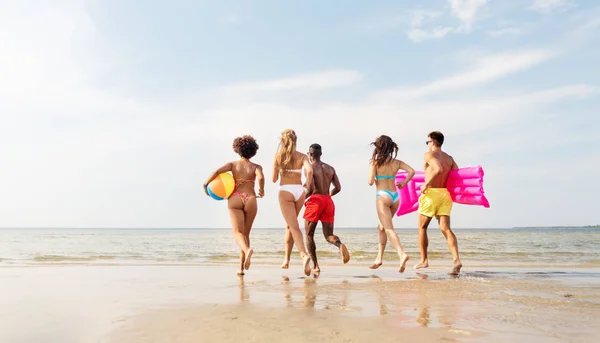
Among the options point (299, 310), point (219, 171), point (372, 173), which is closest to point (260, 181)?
point (219, 171)

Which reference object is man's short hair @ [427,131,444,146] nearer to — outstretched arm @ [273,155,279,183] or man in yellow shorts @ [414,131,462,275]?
man in yellow shorts @ [414,131,462,275]

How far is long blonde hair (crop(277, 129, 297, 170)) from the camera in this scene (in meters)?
7.54

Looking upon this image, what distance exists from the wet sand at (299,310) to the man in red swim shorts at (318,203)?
2.83 feet

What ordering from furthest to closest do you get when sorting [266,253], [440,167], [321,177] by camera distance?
[266,253] → [440,167] → [321,177]

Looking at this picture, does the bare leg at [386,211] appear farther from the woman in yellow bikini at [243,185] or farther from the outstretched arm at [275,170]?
the woman in yellow bikini at [243,185]

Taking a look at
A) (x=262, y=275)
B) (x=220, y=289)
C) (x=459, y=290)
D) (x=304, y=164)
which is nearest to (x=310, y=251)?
(x=262, y=275)

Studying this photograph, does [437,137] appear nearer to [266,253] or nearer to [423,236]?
[423,236]

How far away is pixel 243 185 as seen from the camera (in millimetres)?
7609

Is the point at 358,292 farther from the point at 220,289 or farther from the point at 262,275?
the point at 262,275

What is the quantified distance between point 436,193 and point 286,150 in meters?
2.81

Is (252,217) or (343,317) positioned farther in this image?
(252,217)

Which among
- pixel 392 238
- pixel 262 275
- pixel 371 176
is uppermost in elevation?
pixel 371 176

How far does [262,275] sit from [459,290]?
3.28 meters

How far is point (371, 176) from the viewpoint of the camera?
841 centimetres
